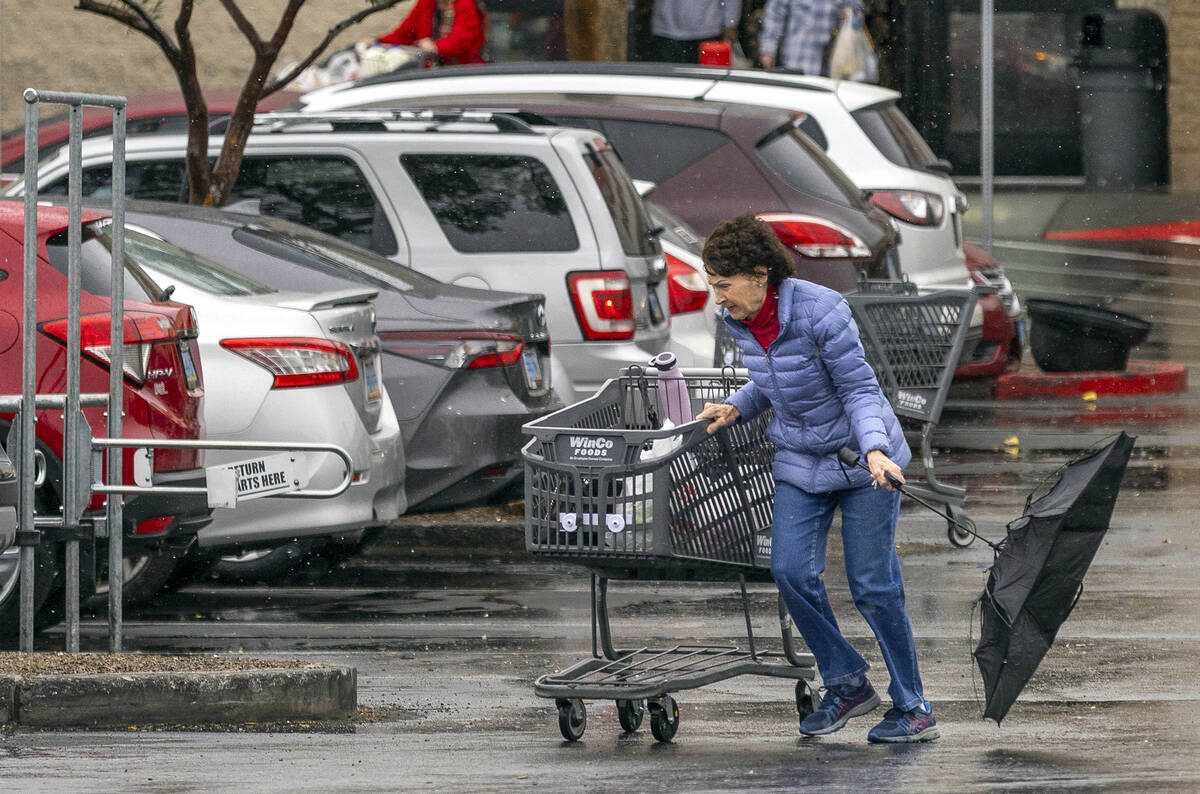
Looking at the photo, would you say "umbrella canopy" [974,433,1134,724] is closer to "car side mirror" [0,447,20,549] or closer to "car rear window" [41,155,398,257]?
"car side mirror" [0,447,20,549]

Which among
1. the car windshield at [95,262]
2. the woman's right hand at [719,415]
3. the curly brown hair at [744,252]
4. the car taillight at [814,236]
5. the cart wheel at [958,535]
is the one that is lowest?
the cart wheel at [958,535]

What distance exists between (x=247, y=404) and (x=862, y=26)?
13.9 m

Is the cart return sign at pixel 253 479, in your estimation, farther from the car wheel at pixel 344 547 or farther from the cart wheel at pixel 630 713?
the car wheel at pixel 344 547

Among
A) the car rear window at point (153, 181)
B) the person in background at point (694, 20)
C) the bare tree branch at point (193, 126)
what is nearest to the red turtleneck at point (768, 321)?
the bare tree branch at point (193, 126)

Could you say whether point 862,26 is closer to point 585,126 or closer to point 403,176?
point 585,126

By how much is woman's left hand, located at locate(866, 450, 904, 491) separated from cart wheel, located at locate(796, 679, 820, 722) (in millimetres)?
901

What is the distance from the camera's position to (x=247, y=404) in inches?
357

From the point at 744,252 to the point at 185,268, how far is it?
338 centimetres

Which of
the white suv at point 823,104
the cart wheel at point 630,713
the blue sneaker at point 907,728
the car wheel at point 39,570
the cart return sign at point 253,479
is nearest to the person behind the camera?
the blue sneaker at point 907,728

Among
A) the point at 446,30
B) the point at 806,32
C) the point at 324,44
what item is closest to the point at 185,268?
the point at 324,44

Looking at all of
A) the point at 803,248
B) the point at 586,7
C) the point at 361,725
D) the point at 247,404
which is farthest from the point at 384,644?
the point at 586,7

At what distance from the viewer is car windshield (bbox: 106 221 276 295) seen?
31.0 feet

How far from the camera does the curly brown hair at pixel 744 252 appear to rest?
6.92 metres

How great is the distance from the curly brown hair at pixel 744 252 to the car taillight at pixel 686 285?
636cm
